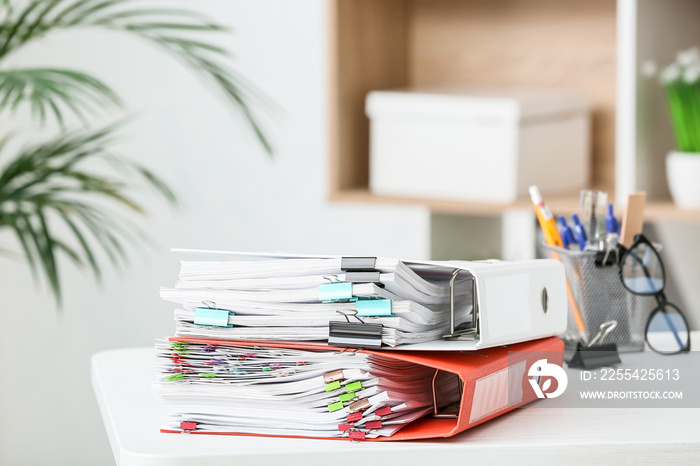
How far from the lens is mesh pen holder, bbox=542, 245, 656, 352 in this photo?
0.84m

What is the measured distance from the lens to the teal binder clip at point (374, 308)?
0.62m

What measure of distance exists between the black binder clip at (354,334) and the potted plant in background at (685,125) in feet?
3.48

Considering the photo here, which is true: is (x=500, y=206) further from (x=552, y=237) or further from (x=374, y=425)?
(x=374, y=425)

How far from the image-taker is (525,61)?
1.88 metres

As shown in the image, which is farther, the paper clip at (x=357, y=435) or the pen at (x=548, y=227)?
the pen at (x=548, y=227)

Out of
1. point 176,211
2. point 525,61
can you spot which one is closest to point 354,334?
point 525,61

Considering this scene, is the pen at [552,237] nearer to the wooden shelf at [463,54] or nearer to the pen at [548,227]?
the pen at [548,227]

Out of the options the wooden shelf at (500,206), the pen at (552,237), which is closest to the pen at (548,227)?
the pen at (552,237)

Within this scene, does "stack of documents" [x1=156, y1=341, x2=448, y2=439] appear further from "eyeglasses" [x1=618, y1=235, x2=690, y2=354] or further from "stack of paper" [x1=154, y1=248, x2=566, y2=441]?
"eyeglasses" [x1=618, y1=235, x2=690, y2=354]

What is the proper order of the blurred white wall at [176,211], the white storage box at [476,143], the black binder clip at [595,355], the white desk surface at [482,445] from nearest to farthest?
the white desk surface at [482,445]
the black binder clip at [595,355]
the white storage box at [476,143]
the blurred white wall at [176,211]

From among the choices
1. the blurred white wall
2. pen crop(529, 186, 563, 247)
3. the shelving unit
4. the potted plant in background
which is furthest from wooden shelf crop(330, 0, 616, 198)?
pen crop(529, 186, 563, 247)

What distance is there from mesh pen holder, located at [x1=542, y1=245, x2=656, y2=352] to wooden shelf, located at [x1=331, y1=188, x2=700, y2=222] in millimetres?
702

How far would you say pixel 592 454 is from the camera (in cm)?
60

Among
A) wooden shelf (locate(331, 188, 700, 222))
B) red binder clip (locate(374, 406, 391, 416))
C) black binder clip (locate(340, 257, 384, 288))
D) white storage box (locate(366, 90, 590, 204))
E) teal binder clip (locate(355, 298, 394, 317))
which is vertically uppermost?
white storage box (locate(366, 90, 590, 204))
